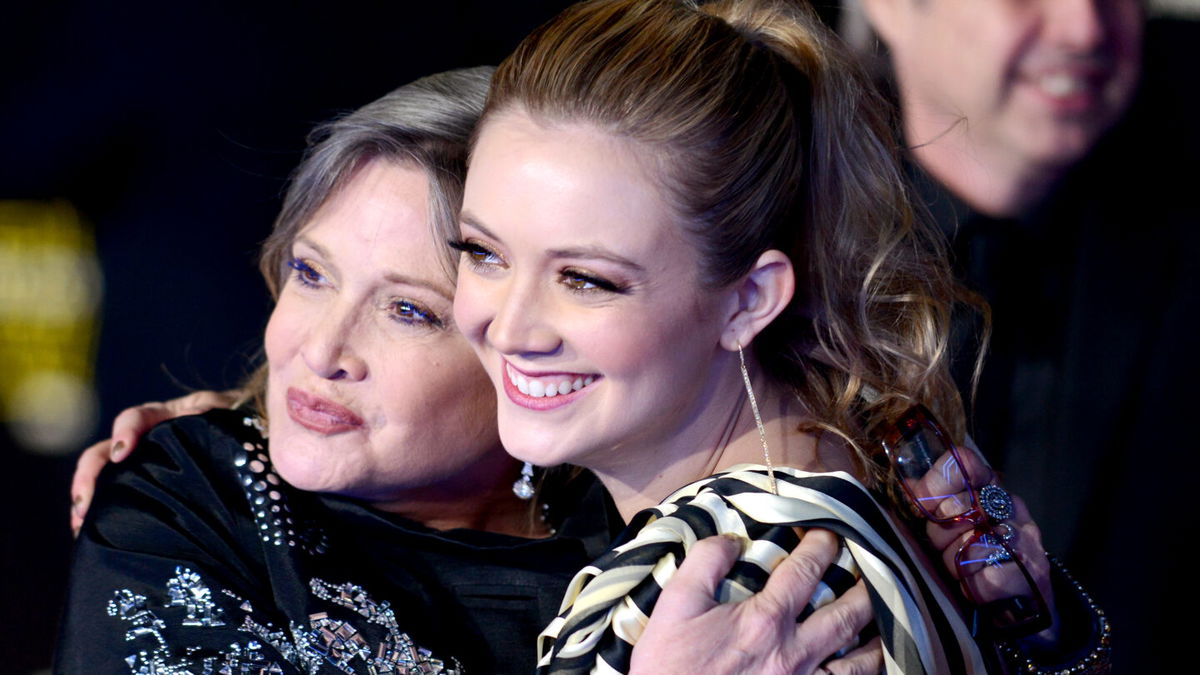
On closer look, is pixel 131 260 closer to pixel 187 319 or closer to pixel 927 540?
pixel 187 319

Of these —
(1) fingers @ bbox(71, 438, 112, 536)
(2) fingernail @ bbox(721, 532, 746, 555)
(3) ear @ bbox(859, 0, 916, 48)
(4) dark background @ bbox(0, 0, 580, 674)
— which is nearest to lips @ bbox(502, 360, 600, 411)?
(2) fingernail @ bbox(721, 532, 746, 555)

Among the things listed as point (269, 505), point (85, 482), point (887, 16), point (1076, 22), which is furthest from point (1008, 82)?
point (85, 482)

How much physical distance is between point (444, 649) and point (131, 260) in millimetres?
1540

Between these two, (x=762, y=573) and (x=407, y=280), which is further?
(x=407, y=280)

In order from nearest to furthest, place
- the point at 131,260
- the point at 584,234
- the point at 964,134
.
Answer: the point at 584,234 → the point at 964,134 → the point at 131,260

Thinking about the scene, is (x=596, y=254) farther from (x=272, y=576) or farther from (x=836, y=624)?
(x=272, y=576)

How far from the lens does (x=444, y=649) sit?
Result: 1641 millimetres

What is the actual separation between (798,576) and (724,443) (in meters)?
0.30

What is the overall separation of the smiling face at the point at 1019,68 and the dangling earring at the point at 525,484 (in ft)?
2.85

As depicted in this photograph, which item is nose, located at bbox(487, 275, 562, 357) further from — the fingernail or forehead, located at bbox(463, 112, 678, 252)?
the fingernail

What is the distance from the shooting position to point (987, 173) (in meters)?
2.17

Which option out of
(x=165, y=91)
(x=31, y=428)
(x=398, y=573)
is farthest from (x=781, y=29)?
(x=31, y=428)

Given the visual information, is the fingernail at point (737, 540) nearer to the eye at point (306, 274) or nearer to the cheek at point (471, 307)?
the cheek at point (471, 307)

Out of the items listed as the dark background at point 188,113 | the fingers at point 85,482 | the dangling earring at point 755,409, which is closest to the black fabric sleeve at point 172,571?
the fingers at point 85,482
